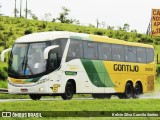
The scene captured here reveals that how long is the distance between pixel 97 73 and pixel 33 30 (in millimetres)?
36736

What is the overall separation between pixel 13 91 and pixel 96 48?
5510 mm

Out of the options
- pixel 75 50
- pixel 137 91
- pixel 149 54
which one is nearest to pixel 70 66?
pixel 75 50

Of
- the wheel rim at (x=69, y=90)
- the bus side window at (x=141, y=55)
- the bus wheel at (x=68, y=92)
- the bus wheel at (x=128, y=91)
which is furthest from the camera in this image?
the bus side window at (x=141, y=55)

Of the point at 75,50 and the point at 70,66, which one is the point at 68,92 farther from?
the point at 75,50

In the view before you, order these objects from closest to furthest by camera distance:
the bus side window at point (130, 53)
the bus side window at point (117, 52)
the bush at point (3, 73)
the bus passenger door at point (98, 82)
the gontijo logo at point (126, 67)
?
the bus passenger door at point (98, 82) → the bus side window at point (117, 52) → the gontijo logo at point (126, 67) → the bus side window at point (130, 53) → the bush at point (3, 73)

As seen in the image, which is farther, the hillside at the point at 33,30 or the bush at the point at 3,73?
the hillside at the point at 33,30

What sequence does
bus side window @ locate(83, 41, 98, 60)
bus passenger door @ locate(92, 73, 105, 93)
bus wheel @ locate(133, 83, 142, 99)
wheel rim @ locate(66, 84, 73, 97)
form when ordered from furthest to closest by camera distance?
bus wheel @ locate(133, 83, 142, 99), bus passenger door @ locate(92, 73, 105, 93), bus side window @ locate(83, 41, 98, 60), wheel rim @ locate(66, 84, 73, 97)

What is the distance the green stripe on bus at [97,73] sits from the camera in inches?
1056

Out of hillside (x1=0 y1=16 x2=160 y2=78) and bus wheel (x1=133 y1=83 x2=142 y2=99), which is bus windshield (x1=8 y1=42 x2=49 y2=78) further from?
hillside (x1=0 y1=16 x2=160 y2=78)

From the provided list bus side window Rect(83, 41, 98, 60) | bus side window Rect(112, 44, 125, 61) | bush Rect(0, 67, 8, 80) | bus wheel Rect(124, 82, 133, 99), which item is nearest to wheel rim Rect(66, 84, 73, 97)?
bus side window Rect(83, 41, 98, 60)

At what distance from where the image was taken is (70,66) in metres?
25.1

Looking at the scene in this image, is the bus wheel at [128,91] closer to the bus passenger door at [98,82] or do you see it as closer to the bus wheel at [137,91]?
the bus wheel at [137,91]

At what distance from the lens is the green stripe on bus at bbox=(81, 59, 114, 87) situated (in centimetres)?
2683

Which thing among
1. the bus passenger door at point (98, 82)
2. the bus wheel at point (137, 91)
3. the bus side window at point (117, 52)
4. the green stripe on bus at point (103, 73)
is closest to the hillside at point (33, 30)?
the bus wheel at point (137, 91)
